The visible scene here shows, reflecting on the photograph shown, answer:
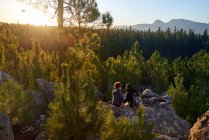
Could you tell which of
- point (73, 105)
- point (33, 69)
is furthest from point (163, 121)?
point (33, 69)

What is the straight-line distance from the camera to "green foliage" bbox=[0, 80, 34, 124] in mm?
12109

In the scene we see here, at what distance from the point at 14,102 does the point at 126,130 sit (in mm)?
4956

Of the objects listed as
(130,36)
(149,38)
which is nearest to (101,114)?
(130,36)

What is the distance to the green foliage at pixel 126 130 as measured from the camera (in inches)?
352

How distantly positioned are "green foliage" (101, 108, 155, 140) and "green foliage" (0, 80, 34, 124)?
4.32 meters

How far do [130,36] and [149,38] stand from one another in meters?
9.39

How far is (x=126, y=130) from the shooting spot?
8953mm

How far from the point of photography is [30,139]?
1216 cm

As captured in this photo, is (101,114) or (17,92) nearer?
(101,114)

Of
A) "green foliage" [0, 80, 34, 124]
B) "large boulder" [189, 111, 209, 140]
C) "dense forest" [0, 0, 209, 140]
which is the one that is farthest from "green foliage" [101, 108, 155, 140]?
"green foliage" [0, 80, 34, 124]

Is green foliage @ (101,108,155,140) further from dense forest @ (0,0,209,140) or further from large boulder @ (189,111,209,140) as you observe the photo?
Result: large boulder @ (189,111,209,140)

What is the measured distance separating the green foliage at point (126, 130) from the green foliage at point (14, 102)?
432cm

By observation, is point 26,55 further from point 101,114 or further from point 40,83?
point 101,114

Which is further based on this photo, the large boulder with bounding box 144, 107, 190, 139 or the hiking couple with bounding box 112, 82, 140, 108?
the hiking couple with bounding box 112, 82, 140, 108
